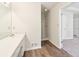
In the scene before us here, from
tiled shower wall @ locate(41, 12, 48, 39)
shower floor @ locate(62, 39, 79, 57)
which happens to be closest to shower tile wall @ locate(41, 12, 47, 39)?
tiled shower wall @ locate(41, 12, 48, 39)

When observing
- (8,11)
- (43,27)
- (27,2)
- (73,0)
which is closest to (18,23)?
(8,11)

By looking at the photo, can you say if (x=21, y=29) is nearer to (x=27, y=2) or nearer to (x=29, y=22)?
(x=29, y=22)

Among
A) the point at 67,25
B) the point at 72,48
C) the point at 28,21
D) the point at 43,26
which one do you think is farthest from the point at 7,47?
the point at 43,26

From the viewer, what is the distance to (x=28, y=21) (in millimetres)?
4391

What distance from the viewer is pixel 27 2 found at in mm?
4156

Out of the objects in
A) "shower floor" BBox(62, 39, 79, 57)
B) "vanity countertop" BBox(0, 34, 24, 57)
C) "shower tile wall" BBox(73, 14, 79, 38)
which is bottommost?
"shower floor" BBox(62, 39, 79, 57)

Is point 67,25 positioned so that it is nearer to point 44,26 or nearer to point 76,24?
point 44,26

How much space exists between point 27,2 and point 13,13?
779mm

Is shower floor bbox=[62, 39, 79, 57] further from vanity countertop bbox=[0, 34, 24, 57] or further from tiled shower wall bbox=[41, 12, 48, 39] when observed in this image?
tiled shower wall bbox=[41, 12, 48, 39]

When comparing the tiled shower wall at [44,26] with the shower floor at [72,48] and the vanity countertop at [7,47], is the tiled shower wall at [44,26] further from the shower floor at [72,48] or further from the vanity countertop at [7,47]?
the vanity countertop at [7,47]

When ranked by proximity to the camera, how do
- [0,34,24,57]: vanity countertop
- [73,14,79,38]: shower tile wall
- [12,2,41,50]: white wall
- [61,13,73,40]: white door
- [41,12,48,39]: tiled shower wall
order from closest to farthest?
1. [0,34,24,57]: vanity countertop
2. [12,2,41,50]: white wall
3. [61,13,73,40]: white door
4. [41,12,48,39]: tiled shower wall
5. [73,14,79,38]: shower tile wall

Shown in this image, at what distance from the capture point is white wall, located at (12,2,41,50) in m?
4.26

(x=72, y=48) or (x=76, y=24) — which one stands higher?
(x=76, y=24)

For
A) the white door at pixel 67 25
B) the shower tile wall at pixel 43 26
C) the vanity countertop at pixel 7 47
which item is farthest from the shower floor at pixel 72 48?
the shower tile wall at pixel 43 26
